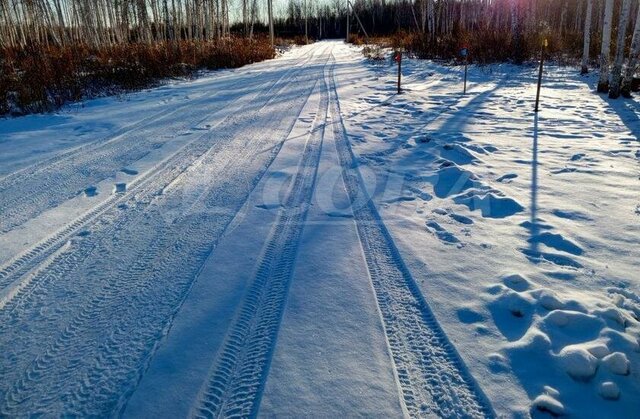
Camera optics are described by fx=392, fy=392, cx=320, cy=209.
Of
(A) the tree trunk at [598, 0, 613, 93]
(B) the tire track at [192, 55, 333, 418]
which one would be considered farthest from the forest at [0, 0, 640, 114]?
(B) the tire track at [192, 55, 333, 418]

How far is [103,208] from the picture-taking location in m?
4.05

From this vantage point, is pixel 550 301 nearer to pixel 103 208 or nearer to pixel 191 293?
pixel 191 293

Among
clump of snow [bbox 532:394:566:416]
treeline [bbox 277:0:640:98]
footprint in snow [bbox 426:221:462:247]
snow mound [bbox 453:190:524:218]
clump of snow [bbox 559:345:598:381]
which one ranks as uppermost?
treeline [bbox 277:0:640:98]

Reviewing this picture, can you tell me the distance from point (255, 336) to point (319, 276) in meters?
0.75

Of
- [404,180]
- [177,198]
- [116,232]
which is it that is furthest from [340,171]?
[116,232]

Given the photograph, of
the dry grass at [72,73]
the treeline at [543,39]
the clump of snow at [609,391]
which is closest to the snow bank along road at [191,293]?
the clump of snow at [609,391]

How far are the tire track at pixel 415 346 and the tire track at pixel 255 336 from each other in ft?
2.21

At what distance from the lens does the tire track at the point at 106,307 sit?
Result: 2.02m

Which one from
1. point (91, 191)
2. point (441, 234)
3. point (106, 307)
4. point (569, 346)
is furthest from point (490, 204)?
point (91, 191)

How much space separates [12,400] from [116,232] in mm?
1808

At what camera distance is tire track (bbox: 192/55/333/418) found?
196cm

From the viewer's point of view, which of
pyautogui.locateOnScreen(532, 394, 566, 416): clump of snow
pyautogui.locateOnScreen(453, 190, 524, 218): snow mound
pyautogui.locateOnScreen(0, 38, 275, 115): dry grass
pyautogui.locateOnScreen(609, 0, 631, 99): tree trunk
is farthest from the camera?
pyautogui.locateOnScreen(0, 38, 275, 115): dry grass

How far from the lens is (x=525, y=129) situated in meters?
7.33

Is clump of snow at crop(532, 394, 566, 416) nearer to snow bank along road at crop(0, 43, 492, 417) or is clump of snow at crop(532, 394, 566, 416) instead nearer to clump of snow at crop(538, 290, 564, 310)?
snow bank along road at crop(0, 43, 492, 417)
